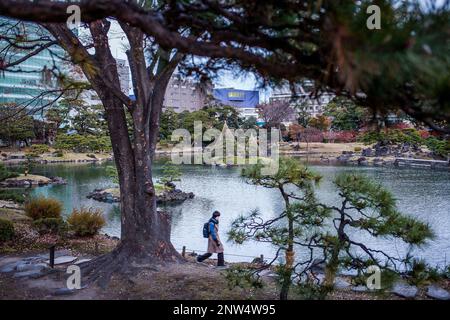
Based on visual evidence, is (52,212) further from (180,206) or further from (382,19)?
(382,19)

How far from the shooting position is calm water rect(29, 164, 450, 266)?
725 centimetres

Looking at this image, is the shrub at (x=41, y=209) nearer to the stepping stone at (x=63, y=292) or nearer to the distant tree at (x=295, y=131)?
the stepping stone at (x=63, y=292)

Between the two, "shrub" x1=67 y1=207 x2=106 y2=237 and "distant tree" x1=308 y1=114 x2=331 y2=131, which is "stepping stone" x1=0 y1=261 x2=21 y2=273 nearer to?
"shrub" x1=67 y1=207 x2=106 y2=237

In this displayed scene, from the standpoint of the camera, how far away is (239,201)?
1227cm

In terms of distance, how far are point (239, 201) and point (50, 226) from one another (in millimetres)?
6852

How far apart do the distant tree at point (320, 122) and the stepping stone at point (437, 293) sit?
27137 millimetres

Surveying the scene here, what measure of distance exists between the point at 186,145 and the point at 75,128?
7542 mm

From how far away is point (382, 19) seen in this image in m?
1.40

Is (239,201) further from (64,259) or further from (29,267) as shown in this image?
(29,267)
